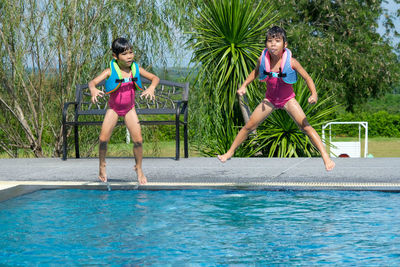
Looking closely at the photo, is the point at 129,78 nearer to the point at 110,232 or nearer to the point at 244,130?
the point at 244,130

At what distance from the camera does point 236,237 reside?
405 cm

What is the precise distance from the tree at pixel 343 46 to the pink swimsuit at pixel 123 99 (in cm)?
1435

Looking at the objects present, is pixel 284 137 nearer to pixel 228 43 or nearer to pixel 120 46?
pixel 228 43

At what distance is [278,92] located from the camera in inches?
231

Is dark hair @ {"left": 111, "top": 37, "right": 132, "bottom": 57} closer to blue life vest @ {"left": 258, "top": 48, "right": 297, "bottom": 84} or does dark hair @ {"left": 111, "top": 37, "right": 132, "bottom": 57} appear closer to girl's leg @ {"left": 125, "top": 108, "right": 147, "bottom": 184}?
girl's leg @ {"left": 125, "top": 108, "right": 147, "bottom": 184}

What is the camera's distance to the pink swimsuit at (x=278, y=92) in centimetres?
584

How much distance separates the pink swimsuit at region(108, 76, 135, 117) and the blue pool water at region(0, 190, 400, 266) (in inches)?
33.9

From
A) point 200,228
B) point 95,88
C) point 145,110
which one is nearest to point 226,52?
point 145,110

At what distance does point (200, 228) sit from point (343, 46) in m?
18.3

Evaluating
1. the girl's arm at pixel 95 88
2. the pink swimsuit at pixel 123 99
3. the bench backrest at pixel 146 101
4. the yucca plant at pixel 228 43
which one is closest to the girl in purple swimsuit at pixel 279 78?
the pink swimsuit at pixel 123 99

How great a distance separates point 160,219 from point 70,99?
219 inches

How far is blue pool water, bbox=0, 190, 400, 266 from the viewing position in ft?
11.5

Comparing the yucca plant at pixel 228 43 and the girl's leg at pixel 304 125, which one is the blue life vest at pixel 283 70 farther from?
the yucca plant at pixel 228 43

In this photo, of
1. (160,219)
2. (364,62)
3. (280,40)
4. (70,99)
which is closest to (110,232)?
(160,219)
